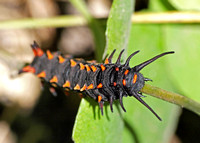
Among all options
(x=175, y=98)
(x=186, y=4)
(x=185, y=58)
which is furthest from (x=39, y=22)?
(x=175, y=98)

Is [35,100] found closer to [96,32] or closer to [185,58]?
[96,32]

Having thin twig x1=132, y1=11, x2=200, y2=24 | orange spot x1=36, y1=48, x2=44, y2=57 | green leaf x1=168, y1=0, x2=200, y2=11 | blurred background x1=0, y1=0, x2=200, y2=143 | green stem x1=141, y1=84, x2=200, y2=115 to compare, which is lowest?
blurred background x1=0, y1=0, x2=200, y2=143

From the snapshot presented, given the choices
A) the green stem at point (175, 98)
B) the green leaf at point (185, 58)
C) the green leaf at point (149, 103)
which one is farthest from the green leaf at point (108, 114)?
the green leaf at point (185, 58)

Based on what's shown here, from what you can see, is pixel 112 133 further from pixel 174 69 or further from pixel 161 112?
pixel 174 69

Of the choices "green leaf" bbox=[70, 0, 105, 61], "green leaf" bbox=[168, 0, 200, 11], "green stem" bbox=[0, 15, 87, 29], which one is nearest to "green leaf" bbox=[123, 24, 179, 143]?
"green leaf" bbox=[70, 0, 105, 61]

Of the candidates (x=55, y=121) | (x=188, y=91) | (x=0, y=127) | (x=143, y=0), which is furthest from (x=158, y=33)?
(x=0, y=127)

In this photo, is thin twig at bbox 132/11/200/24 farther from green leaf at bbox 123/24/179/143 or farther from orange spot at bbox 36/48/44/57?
orange spot at bbox 36/48/44/57
